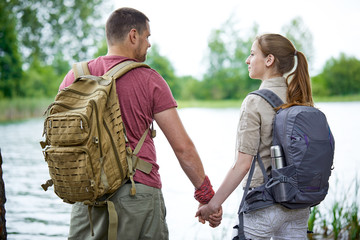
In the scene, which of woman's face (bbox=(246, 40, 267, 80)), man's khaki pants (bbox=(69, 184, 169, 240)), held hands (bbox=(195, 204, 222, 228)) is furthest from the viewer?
held hands (bbox=(195, 204, 222, 228))

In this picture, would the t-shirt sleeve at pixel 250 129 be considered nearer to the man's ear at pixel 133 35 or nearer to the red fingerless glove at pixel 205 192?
the red fingerless glove at pixel 205 192

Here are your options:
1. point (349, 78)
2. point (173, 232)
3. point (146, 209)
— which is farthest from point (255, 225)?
point (349, 78)

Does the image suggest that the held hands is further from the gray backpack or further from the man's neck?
the man's neck

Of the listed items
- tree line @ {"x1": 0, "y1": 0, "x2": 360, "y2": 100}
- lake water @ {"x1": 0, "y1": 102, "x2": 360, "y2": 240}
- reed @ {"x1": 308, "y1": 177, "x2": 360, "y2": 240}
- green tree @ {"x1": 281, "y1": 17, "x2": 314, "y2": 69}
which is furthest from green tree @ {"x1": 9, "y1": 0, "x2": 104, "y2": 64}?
reed @ {"x1": 308, "y1": 177, "x2": 360, "y2": 240}

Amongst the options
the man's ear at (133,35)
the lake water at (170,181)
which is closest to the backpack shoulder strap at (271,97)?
the lake water at (170,181)

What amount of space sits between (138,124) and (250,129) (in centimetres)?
44

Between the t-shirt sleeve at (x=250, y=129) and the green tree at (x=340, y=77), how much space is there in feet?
58.8

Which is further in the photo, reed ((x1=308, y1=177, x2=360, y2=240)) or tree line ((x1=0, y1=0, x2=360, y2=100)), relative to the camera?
tree line ((x1=0, y1=0, x2=360, y2=100))

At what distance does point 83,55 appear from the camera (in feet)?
76.4

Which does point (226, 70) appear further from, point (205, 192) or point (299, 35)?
point (205, 192)

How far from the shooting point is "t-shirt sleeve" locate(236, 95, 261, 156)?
5.12 feet

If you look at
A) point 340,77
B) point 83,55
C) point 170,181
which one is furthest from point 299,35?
point 170,181

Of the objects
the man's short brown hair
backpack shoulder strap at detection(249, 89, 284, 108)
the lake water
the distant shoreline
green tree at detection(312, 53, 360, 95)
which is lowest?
the lake water

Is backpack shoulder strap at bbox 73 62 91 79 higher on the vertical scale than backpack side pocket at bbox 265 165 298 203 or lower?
higher
